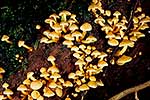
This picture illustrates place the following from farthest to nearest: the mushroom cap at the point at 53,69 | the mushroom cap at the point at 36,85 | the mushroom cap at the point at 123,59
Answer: the mushroom cap at the point at 123,59 < the mushroom cap at the point at 53,69 < the mushroom cap at the point at 36,85

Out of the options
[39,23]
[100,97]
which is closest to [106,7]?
[39,23]

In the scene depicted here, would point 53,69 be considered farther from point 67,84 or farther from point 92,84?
point 92,84

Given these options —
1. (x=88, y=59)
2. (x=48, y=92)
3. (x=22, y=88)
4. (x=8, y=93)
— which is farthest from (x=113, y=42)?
(x=8, y=93)

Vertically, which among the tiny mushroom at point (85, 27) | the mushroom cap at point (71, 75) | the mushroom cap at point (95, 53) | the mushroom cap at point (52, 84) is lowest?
the mushroom cap at point (52, 84)

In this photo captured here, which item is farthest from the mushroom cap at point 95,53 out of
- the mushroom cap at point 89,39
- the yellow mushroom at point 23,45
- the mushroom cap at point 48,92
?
the yellow mushroom at point 23,45

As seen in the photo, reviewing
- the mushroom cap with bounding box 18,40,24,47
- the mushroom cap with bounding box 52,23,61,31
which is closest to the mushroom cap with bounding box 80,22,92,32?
the mushroom cap with bounding box 52,23,61,31

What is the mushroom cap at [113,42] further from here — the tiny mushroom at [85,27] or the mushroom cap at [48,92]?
the mushroom cap at [48,92]

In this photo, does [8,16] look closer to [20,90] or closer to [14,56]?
[14,56]

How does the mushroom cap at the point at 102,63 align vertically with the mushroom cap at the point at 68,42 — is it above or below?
below
